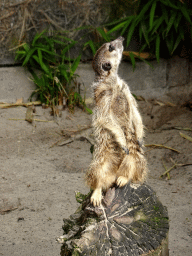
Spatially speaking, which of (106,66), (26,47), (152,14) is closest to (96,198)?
A: (106,66)

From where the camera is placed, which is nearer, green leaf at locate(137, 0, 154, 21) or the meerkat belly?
the meerkat belly

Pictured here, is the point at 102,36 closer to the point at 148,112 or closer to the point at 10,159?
the point at 148,112

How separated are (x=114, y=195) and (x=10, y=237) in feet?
3.89

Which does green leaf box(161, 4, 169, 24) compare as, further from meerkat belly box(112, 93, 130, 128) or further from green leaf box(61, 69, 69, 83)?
meerkat belly box(112, 93, 130, 128)

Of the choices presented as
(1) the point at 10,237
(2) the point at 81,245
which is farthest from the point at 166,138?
(2) the point at 81,245

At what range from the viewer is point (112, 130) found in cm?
190

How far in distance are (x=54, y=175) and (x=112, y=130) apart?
5.73 ft

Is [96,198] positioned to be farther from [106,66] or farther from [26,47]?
[26,47]

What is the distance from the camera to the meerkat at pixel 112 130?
1913 mm

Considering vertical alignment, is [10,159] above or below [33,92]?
below

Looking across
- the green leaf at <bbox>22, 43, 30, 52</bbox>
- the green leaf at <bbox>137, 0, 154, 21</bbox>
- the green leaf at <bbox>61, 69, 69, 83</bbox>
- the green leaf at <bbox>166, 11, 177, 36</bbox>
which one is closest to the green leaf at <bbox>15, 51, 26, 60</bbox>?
the green leaf at <bbox>22, 43, 30, 52</bbox>

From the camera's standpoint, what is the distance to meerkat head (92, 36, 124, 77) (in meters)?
1.91

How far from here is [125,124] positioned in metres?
1.99

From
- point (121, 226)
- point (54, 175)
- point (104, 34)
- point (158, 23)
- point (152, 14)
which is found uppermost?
point (152, 14)
